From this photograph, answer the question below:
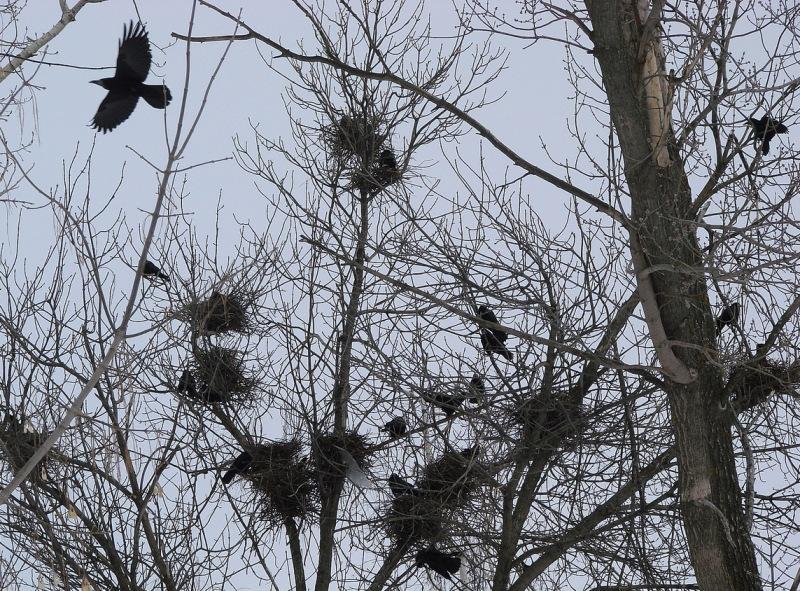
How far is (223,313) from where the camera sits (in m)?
7.26

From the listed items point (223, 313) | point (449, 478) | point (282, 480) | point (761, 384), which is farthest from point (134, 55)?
point (761, 384)

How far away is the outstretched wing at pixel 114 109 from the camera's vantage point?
6109 mm

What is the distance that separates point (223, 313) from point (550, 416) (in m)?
2.49

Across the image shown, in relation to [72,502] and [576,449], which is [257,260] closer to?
[72,502]

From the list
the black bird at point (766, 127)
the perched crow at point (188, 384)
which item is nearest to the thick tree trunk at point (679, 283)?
the black bird at point (766, 127)

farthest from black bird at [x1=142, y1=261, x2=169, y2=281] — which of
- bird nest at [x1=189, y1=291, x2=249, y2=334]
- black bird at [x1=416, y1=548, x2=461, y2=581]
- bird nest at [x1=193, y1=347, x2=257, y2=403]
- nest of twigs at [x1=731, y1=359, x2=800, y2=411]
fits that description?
nest of twigs at [x1=731, y1=359, x2=800, y2=411]

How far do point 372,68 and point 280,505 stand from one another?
12.7ft

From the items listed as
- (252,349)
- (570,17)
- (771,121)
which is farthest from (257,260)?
(771,121)

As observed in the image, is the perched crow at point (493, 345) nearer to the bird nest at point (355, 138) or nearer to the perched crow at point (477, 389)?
the perched crow at point (477, 389)

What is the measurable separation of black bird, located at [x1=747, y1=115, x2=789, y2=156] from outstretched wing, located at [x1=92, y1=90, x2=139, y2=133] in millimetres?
3610

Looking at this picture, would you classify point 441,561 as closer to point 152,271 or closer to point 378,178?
point 378,178

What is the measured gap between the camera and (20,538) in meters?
6.50

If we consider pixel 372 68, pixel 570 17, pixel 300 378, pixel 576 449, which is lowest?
pixel 576 449

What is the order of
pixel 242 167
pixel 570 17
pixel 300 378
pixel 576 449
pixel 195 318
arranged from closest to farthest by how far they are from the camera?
pixel 570 17
pixel 576 449
pixel 195 318
pixel 300 378
pixel 242 167
